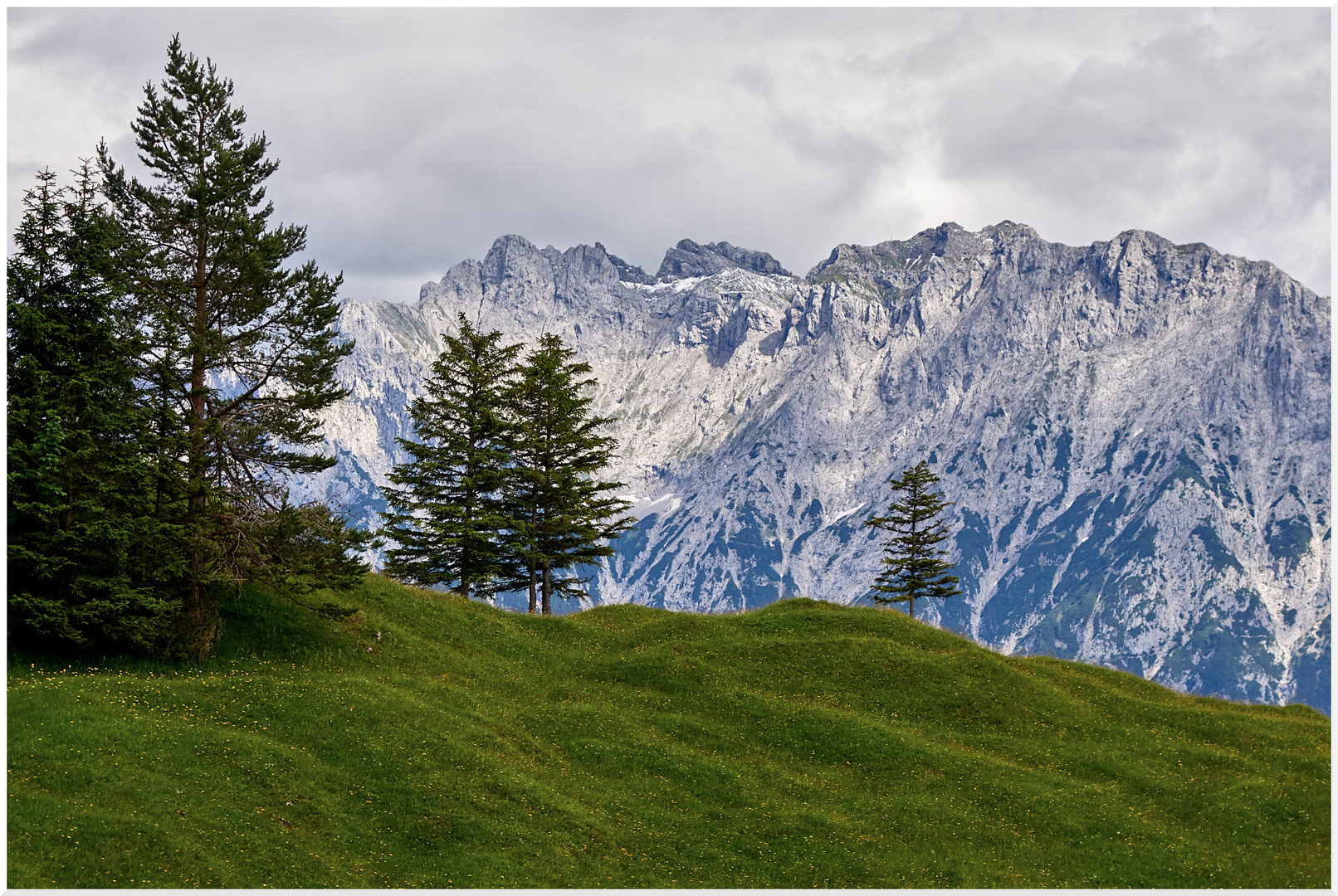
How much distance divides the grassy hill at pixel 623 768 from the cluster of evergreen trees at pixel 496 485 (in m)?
7.87

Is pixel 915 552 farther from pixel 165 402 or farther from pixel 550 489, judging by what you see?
pixel 165 402

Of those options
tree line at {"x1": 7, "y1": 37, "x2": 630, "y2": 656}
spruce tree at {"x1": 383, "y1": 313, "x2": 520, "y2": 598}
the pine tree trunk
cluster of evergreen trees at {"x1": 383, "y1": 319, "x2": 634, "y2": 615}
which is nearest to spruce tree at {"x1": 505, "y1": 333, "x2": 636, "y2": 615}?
cluster of evergreen trees at {"x1": 383, "y1": 319, "x2": 634, "y2": 615}

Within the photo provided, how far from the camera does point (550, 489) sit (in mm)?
57250

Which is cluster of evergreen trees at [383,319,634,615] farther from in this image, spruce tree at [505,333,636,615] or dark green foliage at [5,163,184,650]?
dark green foliage at [5,163,184,650]

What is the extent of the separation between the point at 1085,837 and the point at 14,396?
4065cm

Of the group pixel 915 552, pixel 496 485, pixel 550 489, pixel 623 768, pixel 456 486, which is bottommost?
pixel 623 768

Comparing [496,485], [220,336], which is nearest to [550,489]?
[496,485]

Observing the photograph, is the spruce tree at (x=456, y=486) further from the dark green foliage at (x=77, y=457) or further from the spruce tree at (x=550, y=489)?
the dark green foliage at (x=77, y=457)

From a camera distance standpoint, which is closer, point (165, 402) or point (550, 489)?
point (165, 402)

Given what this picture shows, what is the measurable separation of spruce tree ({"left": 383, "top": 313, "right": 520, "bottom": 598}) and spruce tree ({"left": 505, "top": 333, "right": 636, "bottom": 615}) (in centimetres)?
122

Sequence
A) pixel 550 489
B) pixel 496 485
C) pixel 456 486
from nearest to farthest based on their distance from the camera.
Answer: pixel 496 485 → pixel 456 486 → pixel 550 489

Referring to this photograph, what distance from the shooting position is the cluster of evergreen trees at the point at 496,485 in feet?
183

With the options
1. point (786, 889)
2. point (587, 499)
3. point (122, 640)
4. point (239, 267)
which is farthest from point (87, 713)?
point (587, 499)

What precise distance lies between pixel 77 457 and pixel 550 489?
27.8 meters
